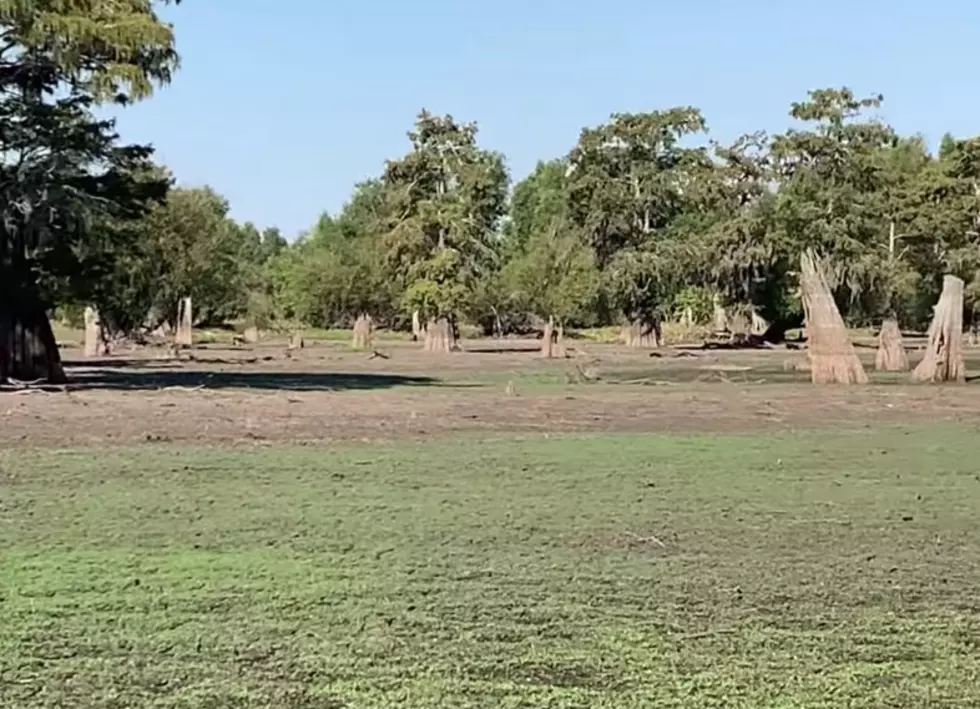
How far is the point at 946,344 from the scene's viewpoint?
34875 millimetres

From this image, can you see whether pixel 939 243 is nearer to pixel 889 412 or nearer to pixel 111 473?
pixel 889 412

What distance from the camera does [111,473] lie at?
45.6 feet

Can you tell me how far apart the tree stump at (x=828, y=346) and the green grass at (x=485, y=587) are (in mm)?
20629

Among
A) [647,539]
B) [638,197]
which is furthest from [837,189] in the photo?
[647,539]

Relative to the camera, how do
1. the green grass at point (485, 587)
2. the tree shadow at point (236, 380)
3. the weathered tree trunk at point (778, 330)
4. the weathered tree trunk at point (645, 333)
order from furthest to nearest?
the weathered tree trunk at point (778, 330)
the weathered tree trunk at point (645, 333)
the tree shadow at point (236, 380)
the green grass at point (485, 587)

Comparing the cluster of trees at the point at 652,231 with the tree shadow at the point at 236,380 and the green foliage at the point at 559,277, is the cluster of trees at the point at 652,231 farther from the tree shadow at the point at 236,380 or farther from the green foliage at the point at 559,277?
the tree shadow at the point at 236,380

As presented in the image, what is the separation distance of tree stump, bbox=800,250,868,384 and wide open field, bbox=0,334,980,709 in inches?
569

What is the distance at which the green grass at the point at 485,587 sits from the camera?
19.0ft

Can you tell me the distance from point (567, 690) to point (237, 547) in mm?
4086

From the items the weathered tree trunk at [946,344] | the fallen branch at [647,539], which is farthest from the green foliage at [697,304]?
the fallen branch at [647,539]

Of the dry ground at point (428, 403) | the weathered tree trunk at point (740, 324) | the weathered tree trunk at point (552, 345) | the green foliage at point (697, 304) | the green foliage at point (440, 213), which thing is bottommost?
the dry ground at point (428, 403)

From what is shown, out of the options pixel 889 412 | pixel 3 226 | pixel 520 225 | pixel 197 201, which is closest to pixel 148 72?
pixel 3 226

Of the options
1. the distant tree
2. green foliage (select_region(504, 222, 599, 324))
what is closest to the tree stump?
the distant tree

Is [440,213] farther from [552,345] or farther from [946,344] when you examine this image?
[946,344]
